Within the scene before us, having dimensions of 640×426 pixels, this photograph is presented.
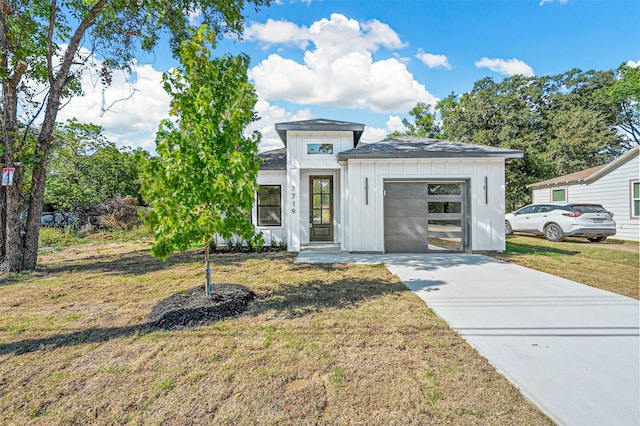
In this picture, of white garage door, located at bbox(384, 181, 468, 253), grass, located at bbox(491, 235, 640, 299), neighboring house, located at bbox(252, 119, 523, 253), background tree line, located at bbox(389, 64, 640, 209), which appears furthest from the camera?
background tree line, located at bbox(389, 64, 640, 209)

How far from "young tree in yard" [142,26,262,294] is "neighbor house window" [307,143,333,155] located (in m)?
5.17

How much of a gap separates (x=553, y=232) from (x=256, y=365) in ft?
40.7

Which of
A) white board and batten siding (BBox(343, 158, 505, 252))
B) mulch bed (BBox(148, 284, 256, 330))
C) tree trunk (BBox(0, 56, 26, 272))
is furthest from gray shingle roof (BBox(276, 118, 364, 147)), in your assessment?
tree trunk (BBox(0, 56, 26, 272))

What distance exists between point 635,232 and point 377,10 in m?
12.3

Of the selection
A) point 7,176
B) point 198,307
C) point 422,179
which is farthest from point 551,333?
point 7,176

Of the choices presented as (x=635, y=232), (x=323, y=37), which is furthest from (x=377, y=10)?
(x=635, y=232)

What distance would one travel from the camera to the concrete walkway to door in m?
2.16

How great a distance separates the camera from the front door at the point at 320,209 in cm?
1046

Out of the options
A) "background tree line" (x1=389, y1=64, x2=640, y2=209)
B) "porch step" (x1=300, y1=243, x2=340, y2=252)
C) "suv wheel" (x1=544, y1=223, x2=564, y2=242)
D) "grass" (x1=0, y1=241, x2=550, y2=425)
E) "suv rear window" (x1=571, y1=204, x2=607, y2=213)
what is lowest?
"grass" (x1=0, y1=241, x2=550, y2=425)

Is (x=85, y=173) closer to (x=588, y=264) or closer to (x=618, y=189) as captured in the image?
(x=588, y=264)

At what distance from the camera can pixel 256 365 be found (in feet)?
8.64

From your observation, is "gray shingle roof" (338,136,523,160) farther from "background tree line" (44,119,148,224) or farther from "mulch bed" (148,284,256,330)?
"background tree line" (44,119,148,224)

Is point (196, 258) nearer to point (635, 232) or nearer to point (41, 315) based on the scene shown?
point (41, 315)

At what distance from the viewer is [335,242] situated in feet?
34.2
